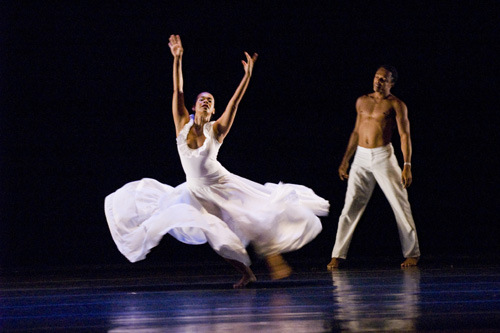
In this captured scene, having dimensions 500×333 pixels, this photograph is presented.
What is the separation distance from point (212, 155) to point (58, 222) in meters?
2.44

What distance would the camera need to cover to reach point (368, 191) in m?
5.69

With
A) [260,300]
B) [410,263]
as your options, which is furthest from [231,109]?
[410,263]

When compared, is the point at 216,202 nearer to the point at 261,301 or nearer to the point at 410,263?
the point at 261,301

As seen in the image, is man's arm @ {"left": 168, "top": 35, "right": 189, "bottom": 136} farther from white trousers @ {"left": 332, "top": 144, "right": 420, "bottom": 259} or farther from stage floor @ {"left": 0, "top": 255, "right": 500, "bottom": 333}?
white trousers @ {"left": 332, "top": 144, "right": 420, "bottom": 259}

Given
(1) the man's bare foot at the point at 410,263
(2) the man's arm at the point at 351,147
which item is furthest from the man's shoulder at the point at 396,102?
(1) the man's bare foot at the point at 410,263

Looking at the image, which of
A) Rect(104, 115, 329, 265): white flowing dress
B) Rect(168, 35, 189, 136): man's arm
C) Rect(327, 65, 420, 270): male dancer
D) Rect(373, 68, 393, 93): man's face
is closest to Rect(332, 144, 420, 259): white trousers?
Rect(327, 65, 420, 270): male dancer

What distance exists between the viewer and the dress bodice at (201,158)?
14.6 feet

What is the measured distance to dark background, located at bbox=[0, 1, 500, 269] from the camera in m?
6.32

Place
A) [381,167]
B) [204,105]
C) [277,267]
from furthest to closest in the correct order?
[381,167], [204,105], [277,267]

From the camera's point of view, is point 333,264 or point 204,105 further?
point 333,264

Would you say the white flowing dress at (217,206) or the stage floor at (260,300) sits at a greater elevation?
the white flowing dress at (217,206)

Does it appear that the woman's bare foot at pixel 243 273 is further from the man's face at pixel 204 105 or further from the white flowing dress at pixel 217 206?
the man's face at pixel 204 105

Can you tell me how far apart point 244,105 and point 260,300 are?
3.23 metres

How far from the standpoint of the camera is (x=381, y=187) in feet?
18.4
